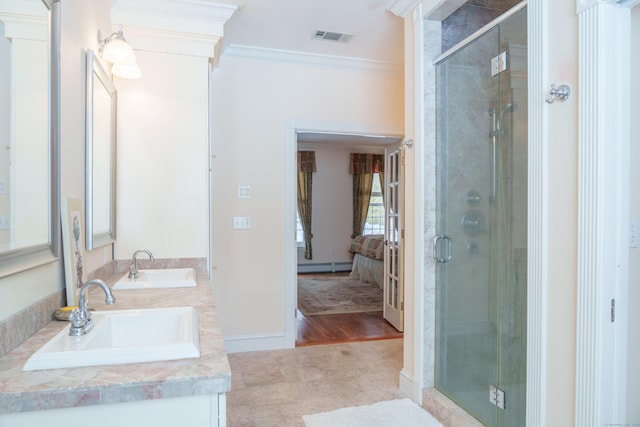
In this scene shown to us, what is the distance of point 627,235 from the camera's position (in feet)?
4.58

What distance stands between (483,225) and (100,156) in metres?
2.10

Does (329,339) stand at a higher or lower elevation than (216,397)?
lower

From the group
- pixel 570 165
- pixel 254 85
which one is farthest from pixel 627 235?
pixel 254 85

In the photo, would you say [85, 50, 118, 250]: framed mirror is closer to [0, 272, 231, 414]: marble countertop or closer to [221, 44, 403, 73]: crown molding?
[0, 272, 231, 414]: marble countertop

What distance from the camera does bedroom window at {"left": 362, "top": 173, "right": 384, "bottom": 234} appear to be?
820cm

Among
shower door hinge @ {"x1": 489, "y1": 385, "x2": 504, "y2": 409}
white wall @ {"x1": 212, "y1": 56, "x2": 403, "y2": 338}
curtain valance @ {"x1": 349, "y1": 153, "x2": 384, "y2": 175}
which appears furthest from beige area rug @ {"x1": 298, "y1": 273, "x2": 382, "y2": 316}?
shower door hinge @ {"x1": 489, "y1": 385, "x2": 504, "y2": 409}

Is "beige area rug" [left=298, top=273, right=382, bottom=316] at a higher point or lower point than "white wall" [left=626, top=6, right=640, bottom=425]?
lower

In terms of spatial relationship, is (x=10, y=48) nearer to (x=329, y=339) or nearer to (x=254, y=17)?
(x=254, y=17)

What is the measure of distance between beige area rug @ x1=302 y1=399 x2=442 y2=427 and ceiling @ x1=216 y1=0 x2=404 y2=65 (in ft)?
8.47

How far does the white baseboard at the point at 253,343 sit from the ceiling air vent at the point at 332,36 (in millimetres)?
2525

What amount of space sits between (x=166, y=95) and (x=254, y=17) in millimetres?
843

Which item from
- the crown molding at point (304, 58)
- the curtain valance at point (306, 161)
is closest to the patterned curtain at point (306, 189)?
the curtain valance at point (306, 161)

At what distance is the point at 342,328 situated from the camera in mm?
4137

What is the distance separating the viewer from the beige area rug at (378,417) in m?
2.29
